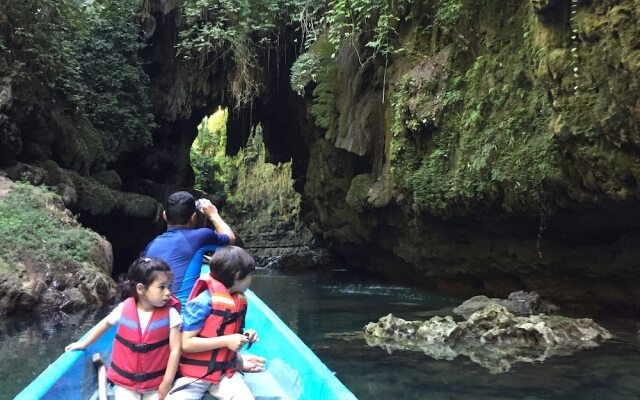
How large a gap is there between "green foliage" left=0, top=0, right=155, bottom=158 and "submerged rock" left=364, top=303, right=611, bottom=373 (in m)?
10.1

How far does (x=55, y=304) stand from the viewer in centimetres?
841

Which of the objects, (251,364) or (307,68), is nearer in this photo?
(251,364)

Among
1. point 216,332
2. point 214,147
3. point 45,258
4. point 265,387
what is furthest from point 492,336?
point 214,147

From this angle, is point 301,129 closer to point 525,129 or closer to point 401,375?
point 525,129

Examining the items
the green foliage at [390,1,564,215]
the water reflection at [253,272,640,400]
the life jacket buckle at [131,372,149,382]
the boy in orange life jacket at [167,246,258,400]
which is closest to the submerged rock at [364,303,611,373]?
the water reflection at [253,272,640,400]

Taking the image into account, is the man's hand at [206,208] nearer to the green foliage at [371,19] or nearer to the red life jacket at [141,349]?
the red life jacket at [141,349]

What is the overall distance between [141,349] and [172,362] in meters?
0.19

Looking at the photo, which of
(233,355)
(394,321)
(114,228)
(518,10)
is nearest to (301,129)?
(114,228)

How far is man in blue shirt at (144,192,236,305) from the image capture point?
321cm

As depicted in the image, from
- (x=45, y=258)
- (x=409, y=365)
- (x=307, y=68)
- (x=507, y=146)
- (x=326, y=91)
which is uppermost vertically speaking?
(x=307, y=68)

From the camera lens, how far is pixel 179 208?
127 inches

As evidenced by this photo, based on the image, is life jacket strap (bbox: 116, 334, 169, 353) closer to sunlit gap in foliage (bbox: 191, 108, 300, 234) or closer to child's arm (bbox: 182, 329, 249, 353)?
child's arm (bbox: 182, 329, 249, 353)

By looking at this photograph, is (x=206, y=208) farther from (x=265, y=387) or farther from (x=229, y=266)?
(x=265, y=387)

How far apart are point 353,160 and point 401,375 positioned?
9.44 m
